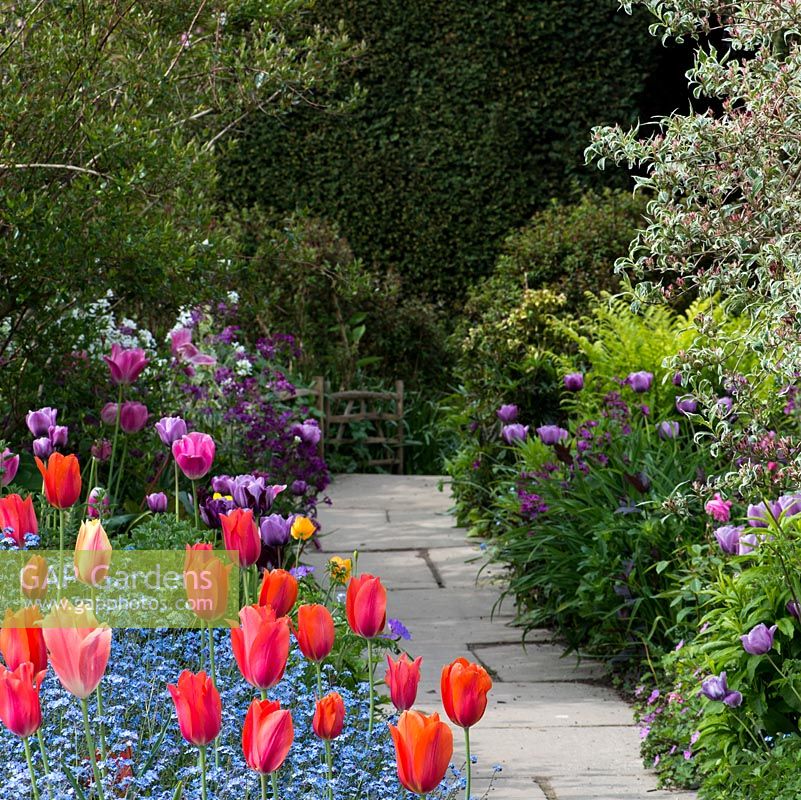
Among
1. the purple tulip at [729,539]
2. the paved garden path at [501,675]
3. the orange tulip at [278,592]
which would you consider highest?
the orange tulip at [278,592]

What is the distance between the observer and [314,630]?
1.70 metres

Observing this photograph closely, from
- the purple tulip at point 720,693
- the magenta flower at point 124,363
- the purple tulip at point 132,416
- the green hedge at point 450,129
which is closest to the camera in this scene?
the purple tulip at point 720,693

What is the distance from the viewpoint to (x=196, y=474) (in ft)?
8.04

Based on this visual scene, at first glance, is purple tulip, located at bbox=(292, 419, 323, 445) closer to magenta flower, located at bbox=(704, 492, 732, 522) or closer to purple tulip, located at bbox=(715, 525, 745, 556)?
magenta flower, located at bbox=(704, 492, 732, 522)

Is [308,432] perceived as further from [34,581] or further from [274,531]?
[34,581]

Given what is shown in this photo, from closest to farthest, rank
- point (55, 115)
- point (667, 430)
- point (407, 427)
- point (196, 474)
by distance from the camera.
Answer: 1. point (196, 474)
2. point (55, 115)
3. point (667, 430)
4. point (407, 427)

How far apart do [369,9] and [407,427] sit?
13.1 ft

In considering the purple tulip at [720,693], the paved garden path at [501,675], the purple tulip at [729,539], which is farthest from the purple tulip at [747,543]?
the paved garden path at [501,675]

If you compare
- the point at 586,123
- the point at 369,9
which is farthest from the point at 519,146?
the point at 369,9

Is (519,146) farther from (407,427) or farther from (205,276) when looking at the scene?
(205,276)

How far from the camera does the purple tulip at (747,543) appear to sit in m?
3.07

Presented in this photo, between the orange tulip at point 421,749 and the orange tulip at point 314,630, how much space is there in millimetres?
371

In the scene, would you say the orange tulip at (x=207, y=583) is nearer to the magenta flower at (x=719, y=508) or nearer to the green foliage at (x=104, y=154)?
the magenta flower at (x=719, y=508)

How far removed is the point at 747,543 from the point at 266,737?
6.80 feet
